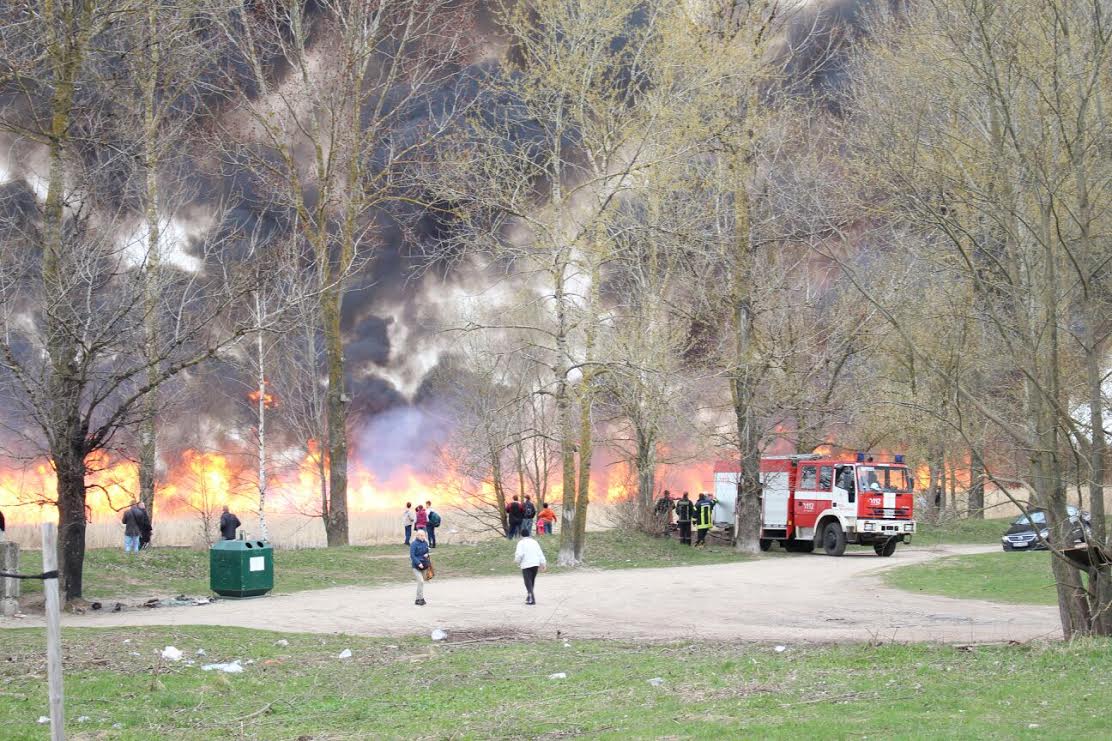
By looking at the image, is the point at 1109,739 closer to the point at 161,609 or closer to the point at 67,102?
the point at 161,609

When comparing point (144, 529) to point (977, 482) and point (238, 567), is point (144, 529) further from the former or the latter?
point (977, 482)

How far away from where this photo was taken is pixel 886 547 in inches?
1437

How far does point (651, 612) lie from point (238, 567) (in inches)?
340

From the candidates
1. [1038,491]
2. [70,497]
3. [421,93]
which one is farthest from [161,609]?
[421,93]

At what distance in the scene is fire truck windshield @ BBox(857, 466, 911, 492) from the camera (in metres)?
35.3

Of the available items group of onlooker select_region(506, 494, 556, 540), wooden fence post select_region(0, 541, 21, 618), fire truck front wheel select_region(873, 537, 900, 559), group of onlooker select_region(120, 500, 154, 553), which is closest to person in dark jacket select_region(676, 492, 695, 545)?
group of onlooker select_region(506, 494, 556, 540)

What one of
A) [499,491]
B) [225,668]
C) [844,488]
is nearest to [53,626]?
[225,668]

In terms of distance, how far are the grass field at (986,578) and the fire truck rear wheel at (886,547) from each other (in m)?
3.89

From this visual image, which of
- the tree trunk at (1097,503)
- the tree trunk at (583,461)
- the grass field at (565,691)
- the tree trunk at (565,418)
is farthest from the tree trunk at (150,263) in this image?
the tree trunk at (1097,503)

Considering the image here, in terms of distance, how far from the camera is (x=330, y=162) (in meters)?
34.8

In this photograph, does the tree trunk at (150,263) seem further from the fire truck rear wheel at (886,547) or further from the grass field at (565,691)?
the fire truck rear wheel at (886,547)

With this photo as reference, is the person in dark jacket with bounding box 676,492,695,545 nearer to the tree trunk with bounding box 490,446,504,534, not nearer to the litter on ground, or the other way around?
the tree trunk with bounding box 490,446,504,534

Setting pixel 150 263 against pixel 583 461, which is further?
pixel 583 461

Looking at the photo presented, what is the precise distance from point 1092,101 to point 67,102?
1788 cm
